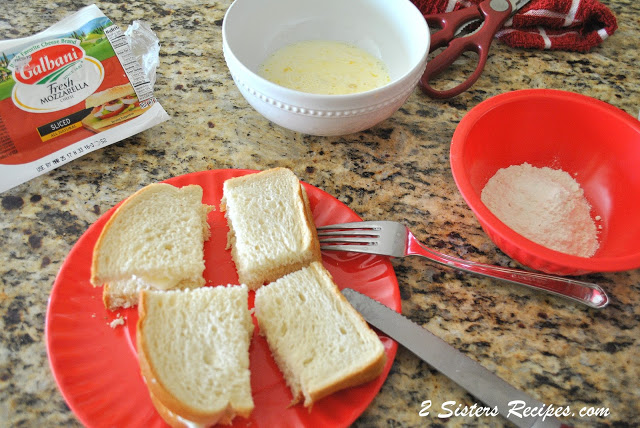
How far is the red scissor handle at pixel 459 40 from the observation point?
172cm

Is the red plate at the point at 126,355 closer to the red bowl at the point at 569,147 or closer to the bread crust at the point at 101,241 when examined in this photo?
the bread crust at the point at 101,241

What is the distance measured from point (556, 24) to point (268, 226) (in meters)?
1.46

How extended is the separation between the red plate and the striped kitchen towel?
1188 mm

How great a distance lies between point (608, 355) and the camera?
3.86 feet

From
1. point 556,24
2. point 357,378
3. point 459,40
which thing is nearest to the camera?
point 357,378

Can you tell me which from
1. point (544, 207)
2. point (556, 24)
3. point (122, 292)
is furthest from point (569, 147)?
point (122, 292)

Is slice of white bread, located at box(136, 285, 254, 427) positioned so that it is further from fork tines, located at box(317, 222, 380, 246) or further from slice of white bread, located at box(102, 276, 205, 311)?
fork tines, located at box(317, 222, 380, 246)

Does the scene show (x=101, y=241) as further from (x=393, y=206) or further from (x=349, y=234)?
(x=393, y=206)

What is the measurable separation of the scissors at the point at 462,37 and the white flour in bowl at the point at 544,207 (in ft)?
1.40

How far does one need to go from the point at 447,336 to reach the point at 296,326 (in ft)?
1.24

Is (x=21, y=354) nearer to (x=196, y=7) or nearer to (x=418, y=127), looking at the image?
(x=418, y=127)

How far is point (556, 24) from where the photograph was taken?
1.91 m

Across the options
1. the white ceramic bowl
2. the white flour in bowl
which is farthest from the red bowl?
the white ceramic bowl

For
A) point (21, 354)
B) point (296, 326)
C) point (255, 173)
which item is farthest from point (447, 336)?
point (21, 354)
